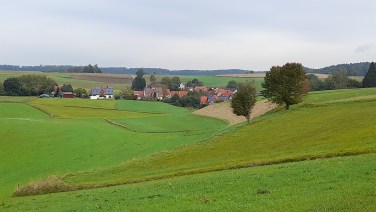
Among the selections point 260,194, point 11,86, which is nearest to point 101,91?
point 11,86

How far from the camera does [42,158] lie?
52469 mm

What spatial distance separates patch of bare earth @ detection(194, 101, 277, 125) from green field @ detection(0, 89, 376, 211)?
9.96 meters

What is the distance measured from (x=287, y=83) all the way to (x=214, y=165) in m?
44.6

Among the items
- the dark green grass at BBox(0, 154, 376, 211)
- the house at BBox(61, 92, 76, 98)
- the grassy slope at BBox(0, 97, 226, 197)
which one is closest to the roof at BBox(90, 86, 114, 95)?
the house at BBox(61, 92, 76, 98)

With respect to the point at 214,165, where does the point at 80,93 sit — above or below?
below

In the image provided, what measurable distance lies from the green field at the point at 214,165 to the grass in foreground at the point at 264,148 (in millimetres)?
116

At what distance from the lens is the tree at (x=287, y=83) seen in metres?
74.1

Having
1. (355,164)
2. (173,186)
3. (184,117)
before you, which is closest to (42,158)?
(173,186)

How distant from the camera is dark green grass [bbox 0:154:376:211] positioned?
1588cm

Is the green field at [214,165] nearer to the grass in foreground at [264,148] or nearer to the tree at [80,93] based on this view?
the grass in foreground at [264,148]

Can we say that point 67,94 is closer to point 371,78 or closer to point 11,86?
point 11,86

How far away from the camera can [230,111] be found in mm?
105625

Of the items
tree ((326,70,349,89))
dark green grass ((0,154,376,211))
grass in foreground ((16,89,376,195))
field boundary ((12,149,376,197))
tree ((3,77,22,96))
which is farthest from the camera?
tree ((3,77,22,96))

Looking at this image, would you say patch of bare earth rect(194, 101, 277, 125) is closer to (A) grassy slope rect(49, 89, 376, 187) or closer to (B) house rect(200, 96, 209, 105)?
(A) grassy slope rect(49, 89, 376, 187)
